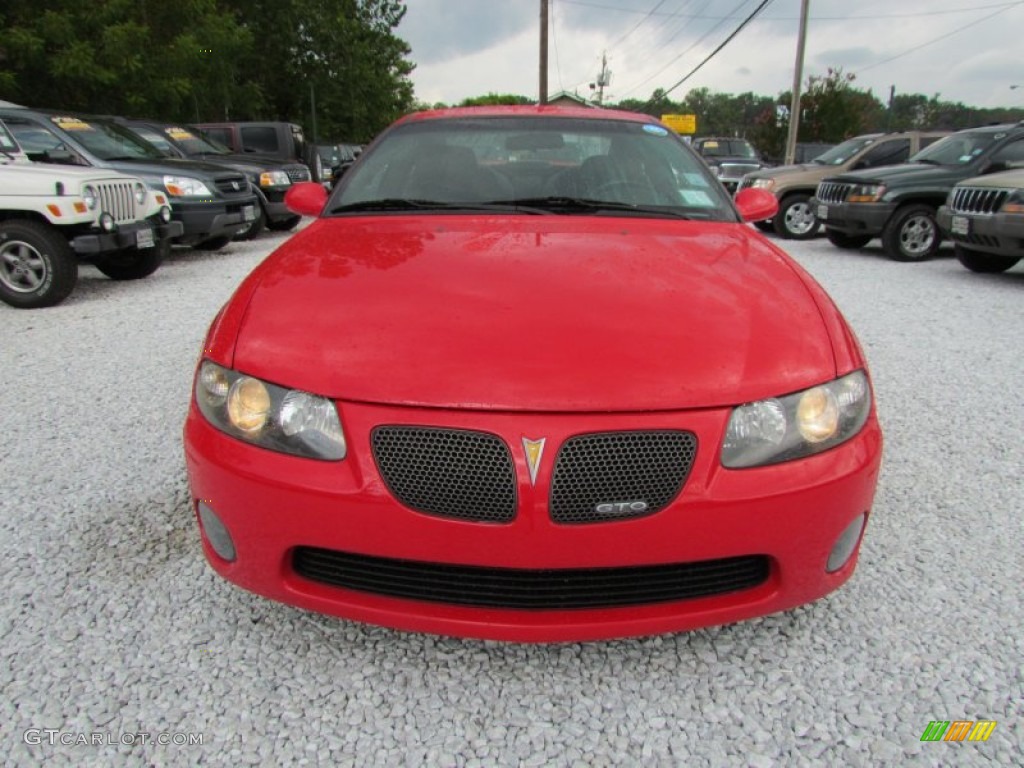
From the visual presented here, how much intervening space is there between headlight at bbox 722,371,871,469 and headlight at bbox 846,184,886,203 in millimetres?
8427

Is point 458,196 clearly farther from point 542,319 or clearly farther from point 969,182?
point 969,182

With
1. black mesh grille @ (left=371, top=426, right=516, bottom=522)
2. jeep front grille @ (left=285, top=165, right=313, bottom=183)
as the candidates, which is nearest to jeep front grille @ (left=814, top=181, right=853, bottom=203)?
jeep front grille @ (left=285, top=165, right=313, bottom=183)

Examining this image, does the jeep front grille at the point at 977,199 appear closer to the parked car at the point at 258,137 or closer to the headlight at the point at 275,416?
the headlight at the point at 275,416

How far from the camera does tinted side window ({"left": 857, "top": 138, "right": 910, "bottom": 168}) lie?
11.2 m

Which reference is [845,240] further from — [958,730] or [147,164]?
[958,730]

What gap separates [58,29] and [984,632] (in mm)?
16392

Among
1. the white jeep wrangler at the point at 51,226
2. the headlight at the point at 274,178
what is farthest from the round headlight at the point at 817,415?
the headlight at the point at 274,178

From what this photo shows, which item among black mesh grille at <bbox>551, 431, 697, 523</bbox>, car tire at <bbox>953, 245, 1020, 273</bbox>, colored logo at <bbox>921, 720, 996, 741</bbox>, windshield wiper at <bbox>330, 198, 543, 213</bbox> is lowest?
colored logo at <bbox>921, 720, 996, 741</bbox>

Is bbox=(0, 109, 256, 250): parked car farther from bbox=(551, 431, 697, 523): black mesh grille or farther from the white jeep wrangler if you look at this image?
bbox=(551, 431, 697, 523): black mesh grille

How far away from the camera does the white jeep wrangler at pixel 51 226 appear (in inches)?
234

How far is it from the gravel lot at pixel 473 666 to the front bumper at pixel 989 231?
16.6 ft

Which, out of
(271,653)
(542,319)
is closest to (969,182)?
(542,319)

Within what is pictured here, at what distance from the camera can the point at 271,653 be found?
1.88 meters

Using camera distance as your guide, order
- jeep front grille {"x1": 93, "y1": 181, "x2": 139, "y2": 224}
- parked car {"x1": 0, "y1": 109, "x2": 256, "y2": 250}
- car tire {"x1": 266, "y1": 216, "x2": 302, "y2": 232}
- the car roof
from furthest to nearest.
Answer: car tire {"x1": 266, "y1": 216, "x2": 302, "y2": 232}, parked car {"x1": 0, "y1": 109, "x2": 256, "y2": 250}, jeep front grille {"x1": 93, "y1": 181, "x2": 139, "y2": 224}, the car roof
